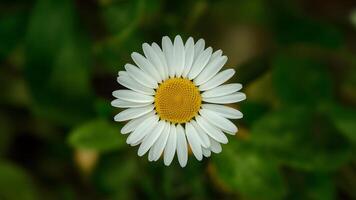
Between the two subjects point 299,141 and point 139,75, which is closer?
point 139,75

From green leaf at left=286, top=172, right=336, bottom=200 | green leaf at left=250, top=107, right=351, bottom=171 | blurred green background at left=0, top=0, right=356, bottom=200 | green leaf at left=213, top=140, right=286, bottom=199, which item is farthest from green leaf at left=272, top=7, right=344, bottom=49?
green leaf at left=213, top=140, right=286, bottom=199

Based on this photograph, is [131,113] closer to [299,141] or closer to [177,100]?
[177,100]

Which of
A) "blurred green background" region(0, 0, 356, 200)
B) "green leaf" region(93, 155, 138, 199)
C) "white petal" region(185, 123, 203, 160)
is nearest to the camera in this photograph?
"white petal" region(185, 123, 203, 160)

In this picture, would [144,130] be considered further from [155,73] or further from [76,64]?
[76,64]

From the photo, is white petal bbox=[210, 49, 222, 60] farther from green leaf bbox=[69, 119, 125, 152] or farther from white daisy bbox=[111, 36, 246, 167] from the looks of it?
green leaf bbox=[69, 119, 125, 152]

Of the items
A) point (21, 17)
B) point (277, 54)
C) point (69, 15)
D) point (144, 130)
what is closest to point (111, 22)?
point (69, 15)

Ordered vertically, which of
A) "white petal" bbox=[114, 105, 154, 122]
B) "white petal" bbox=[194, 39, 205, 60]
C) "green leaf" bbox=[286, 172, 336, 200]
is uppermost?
"white petal" bbox=[194, 39, 205, 60]

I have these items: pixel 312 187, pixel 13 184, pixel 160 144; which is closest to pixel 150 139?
pixel 160 144

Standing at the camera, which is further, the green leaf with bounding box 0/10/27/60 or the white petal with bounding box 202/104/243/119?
the green leaf with bounding box 0/10/27/60
